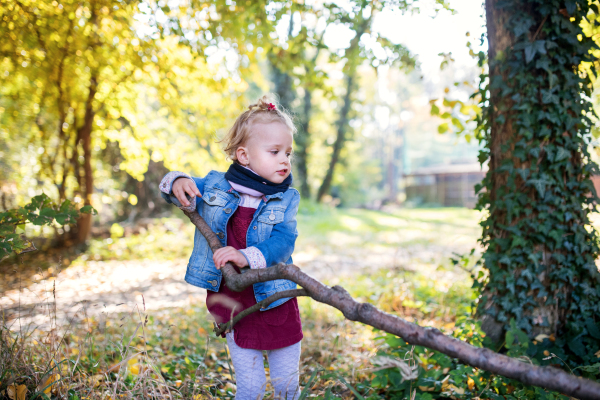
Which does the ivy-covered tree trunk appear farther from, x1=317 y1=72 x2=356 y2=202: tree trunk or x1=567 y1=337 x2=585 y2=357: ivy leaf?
x1=317 y1=72 x2=356 y2=202: tree trunk

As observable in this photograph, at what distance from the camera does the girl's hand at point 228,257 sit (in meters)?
1.64

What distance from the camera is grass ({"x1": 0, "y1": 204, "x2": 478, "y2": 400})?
1.96 metres

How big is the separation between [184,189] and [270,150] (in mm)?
480

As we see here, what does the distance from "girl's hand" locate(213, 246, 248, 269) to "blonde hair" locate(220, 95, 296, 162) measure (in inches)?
24.6

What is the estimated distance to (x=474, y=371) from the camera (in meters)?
2.39

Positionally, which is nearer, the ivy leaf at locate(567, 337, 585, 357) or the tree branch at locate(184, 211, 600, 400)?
the tree branch at locate(184, 211, 600, 400)

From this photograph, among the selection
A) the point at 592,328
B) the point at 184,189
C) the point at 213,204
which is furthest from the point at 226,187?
the point at 592,328

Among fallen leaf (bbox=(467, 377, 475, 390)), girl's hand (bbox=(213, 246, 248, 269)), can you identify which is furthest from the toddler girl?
fallen leaf (bbox=(467, 377, 475, 390))

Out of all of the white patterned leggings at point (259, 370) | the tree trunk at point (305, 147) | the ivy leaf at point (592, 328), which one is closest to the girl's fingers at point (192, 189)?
the white patterned leggings at point (259, 370)

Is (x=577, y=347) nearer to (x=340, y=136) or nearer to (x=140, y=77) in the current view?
(x=140, y=77)

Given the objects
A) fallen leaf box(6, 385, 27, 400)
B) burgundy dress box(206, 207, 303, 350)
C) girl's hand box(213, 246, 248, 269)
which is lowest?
fallen leaf box(6, 385, 27, 400)

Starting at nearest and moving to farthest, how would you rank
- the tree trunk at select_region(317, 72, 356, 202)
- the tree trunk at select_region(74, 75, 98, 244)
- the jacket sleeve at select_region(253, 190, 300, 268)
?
the jacket sleeve at select_region(253, 190, 300, 268), the tree trunk at select_region(74, 75, 98, 244), the tree trunk at select_region(317, 72, 356, 202)

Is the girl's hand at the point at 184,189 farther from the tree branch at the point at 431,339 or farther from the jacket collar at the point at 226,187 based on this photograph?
the tree branch at the point at 431,339

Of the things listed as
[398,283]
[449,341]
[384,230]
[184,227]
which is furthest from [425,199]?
[449,341]
